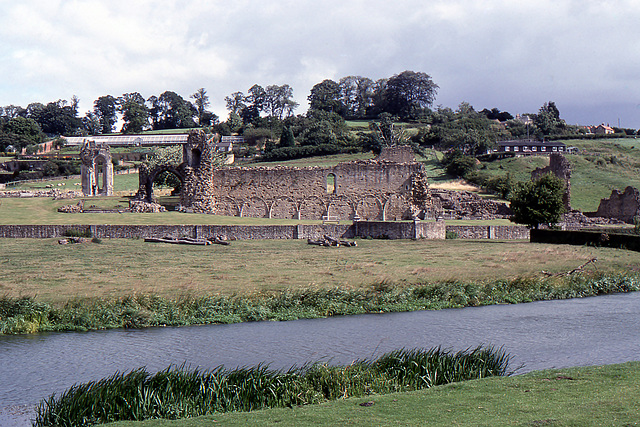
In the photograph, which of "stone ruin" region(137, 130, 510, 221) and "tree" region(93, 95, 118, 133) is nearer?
"stone ruin" region(137, 130, 510, 221)

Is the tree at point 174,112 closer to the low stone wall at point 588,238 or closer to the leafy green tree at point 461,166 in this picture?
the leafy green tree at point 461,166

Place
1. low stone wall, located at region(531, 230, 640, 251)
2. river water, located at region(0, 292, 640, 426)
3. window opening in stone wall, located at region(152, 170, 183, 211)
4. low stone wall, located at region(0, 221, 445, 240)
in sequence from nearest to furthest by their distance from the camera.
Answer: river water, located at region(0, 292, 640, 426) < low stone wall, located at region(531, 230, 640, 251) < low stone wall, located at region(0, 221, 445, 240) < window opening in stone wall, located at region(152, 170, 183, 211)

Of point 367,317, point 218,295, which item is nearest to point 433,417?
point 367,317

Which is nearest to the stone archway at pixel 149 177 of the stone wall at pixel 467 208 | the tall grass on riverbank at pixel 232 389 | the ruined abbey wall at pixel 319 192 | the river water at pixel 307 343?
the ruined abbey wall at pixel 319 192

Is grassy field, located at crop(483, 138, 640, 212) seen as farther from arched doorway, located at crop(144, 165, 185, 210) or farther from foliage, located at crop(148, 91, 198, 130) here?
foliage, located at crop(148, 91, 198, 130)

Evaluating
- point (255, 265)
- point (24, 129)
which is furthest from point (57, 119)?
point (255, 265)

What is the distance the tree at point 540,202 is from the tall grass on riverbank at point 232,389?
27888 mm

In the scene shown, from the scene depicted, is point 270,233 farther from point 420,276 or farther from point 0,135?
point 0,135

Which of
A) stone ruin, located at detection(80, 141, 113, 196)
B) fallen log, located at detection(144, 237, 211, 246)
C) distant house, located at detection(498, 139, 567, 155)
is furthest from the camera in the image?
distant house, located at detection(498, 139, 567, 155)

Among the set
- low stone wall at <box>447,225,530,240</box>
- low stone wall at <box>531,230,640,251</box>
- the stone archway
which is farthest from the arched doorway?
low stone wall at <box>531,230,640,251</box>

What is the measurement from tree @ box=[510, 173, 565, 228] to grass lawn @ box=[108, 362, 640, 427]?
2811 centimetres

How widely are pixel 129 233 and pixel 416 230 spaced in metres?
15.1

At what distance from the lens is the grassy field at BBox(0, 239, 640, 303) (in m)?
21.3

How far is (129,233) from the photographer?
34812 mm
